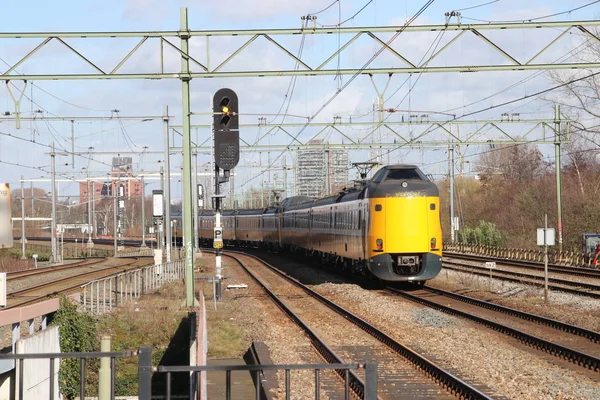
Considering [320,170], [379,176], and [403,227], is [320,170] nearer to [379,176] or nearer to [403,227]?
[379,176]

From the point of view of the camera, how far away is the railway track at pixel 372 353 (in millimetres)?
11773

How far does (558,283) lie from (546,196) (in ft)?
76.5

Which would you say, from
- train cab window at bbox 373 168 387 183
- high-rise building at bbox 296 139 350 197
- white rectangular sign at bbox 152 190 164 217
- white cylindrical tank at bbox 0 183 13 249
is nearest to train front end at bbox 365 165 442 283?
train cab window at bbox 373 168 387 183

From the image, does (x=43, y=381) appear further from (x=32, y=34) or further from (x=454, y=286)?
(x=454, y=286)

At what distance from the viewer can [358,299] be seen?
2497 centimetres

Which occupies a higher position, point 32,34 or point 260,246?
point 32,34

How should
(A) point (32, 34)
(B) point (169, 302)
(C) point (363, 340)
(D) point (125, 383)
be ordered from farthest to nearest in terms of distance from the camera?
(B) point (169, 302)
(A) point (32, 34)
(D) point (125, 383)
(C) point (363, 340)

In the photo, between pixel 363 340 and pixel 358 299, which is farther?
pixel 358 299

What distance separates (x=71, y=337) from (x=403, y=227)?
34.3 feet

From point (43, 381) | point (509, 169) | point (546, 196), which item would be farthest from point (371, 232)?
point (509, 169)

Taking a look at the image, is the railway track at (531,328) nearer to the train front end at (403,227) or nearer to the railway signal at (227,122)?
the train front end at (403,227)

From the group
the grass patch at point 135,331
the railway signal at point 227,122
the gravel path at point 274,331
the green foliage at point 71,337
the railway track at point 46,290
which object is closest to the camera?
the gravel path at point 274,331

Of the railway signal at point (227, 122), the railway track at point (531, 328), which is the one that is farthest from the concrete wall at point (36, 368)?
the railway signal at point (227, 122)

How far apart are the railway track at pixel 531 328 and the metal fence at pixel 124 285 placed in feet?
27.1
